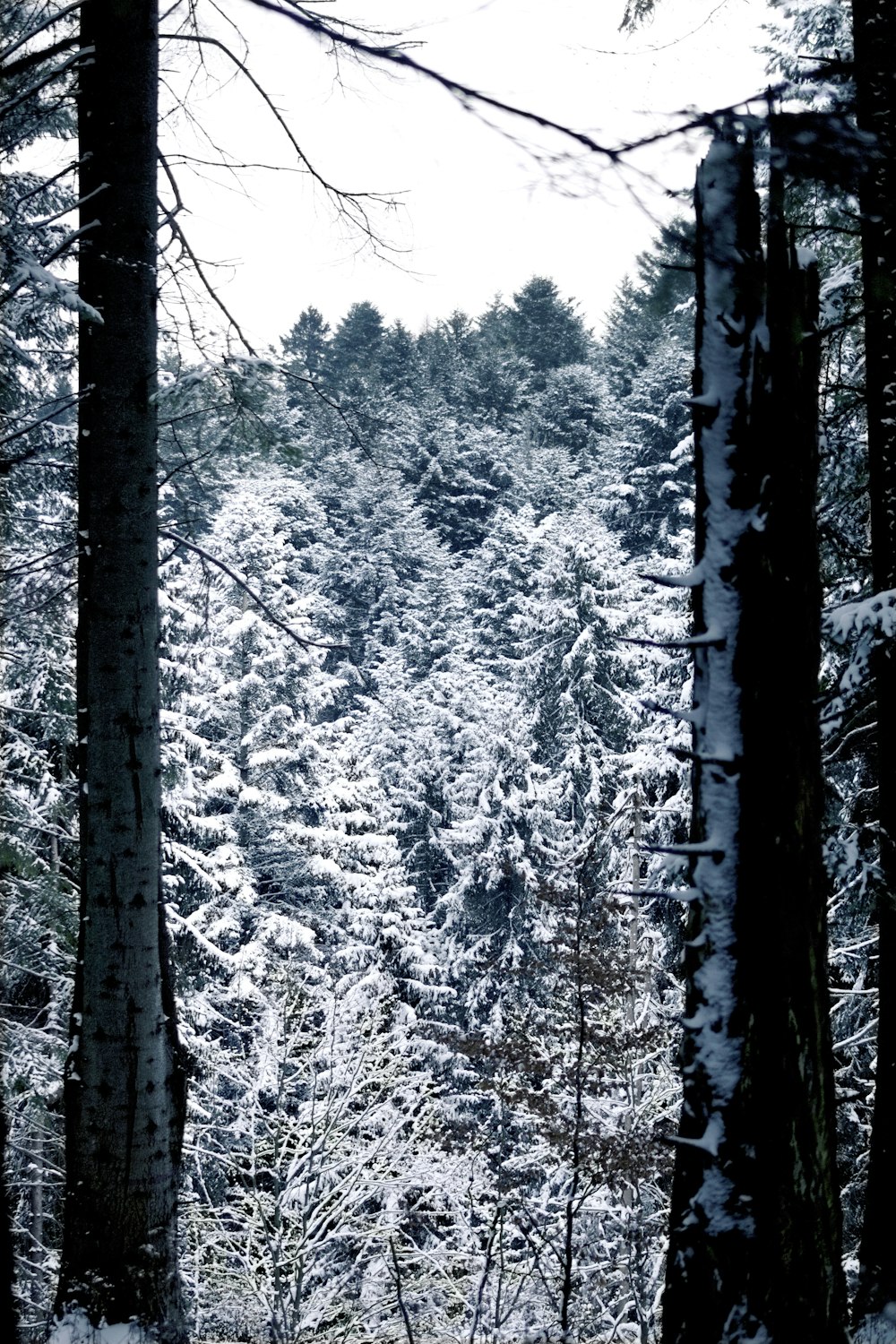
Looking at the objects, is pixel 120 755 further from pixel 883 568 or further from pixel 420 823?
pixel 420 823

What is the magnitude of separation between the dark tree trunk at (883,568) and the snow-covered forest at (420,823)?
0.06 m

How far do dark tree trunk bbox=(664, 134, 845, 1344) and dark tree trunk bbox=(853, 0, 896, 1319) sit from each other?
1.85m

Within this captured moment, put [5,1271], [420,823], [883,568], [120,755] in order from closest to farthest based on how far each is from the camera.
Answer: [5,1271], [120,755], [883,568], [420,823]

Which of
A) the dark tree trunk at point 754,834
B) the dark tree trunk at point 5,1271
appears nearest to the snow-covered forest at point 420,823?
the dark tree trunk at point 754,834

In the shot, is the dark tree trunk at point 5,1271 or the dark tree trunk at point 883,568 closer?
the dark tree trunk at point 5,1271

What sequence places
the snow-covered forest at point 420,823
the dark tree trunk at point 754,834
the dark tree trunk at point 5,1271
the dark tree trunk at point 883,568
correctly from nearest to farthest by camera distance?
the dark tree trunk at point 5,1271, the dark tree trunk at point 754,834, the dark tree trunk at point 883,568, the snow-covered forest at point 420,823

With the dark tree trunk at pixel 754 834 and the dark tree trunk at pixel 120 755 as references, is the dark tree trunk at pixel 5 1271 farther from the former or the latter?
the dark tree trunk at pixel 120 755

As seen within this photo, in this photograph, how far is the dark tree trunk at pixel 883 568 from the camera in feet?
14.3

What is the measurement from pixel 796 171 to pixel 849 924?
25.9 feet

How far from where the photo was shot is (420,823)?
25.3 meters

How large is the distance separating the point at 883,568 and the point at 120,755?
3705mm

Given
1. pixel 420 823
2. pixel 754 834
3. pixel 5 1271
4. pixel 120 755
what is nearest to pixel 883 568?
pixel 754 834

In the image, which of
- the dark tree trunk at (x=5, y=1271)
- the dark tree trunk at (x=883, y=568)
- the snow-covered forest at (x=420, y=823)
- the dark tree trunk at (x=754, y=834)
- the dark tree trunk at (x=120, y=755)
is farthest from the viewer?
the snow-covered forest at (x=420, y=823)

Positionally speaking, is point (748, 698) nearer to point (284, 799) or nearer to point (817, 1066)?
point (817, 1066)
